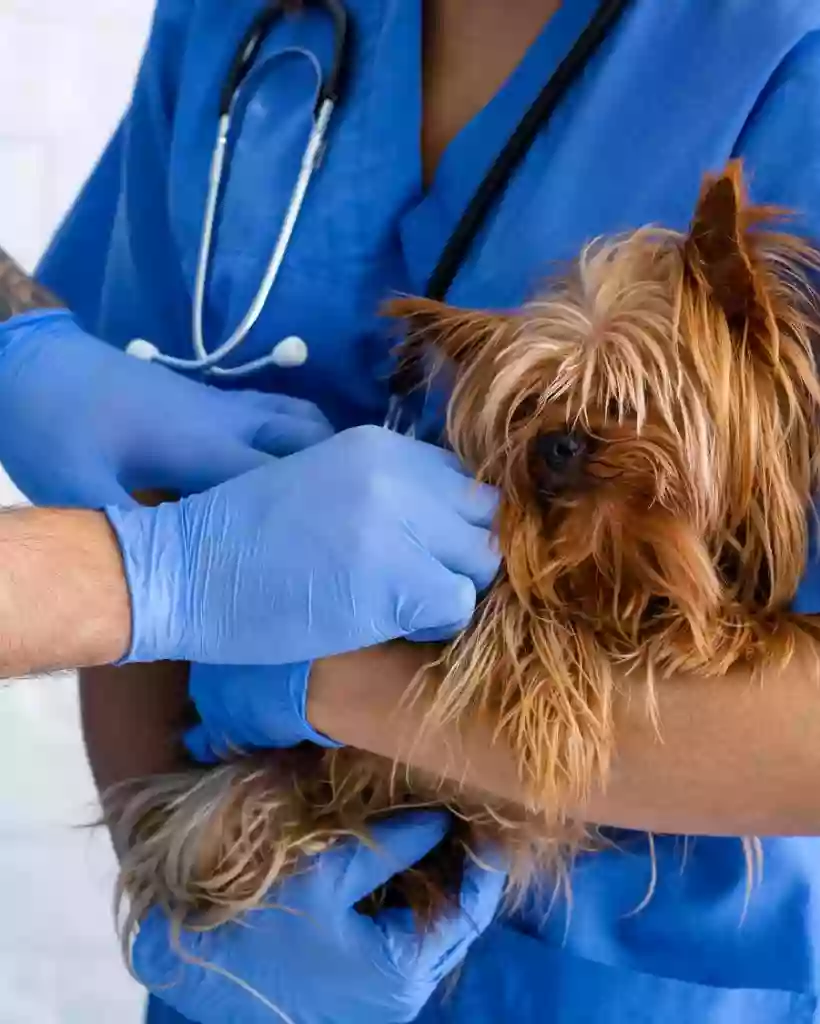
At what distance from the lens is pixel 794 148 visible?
724 mm

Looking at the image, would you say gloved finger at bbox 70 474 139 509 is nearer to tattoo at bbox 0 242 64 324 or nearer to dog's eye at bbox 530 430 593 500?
tattoo at bbox 0 242 64 324

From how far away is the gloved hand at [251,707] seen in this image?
825 millimetres

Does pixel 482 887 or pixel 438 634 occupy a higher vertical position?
pixel 438 634

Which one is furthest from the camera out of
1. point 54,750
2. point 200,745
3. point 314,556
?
point 54,750

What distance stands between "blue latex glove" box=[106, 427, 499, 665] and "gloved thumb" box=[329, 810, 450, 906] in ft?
0.71

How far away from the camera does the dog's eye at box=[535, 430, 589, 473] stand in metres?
0.73

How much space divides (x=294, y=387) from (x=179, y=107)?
0.28m

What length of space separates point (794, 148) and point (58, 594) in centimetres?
55

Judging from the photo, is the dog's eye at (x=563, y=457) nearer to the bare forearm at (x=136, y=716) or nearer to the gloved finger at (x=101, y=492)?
the gloved finger at (x=101, y=492)

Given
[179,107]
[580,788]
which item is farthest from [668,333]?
[179,107]

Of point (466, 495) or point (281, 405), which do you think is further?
A: point (281, 405)

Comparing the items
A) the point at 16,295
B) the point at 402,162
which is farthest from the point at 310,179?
the point at 16,295

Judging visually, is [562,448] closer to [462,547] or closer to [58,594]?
[462,547]

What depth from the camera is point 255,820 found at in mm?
974
